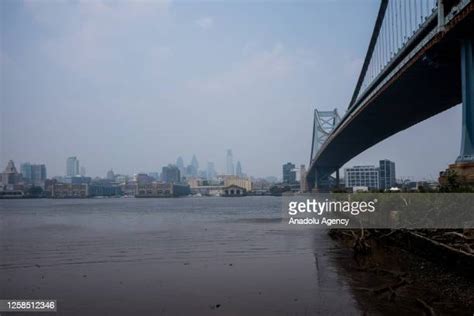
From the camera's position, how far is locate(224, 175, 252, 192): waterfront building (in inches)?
3125

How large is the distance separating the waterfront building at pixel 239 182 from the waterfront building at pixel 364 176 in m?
38.6

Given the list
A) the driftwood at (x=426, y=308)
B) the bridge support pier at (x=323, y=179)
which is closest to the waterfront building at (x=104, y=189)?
the bridge support pier at (x=323, y=179)

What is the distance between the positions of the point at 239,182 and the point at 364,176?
4236cm

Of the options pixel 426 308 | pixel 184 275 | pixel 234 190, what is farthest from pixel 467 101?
pixel 234 190

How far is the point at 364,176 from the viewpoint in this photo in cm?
3938

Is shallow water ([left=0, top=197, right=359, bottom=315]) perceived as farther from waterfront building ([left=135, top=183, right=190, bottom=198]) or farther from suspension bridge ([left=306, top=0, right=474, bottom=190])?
waterfront building ([left=135, top=183, right=190, bottom=198])

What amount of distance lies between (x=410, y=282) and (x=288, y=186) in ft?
186

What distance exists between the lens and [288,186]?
6475 cm

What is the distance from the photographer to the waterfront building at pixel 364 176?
38312 millimetres

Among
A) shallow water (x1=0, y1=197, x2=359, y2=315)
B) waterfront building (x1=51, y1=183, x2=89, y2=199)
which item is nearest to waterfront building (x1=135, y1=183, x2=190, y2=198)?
waterfront building (x1=51, y1=183, x2=89, y2=199)

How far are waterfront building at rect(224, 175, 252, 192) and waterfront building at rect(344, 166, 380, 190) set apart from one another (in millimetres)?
38613

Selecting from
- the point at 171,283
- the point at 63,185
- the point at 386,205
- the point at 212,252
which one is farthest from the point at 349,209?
the point at 63,185

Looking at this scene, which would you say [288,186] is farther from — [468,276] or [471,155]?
[468,276]

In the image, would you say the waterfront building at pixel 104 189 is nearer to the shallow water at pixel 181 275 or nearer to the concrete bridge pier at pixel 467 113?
the shallow water at pixel 181 275
